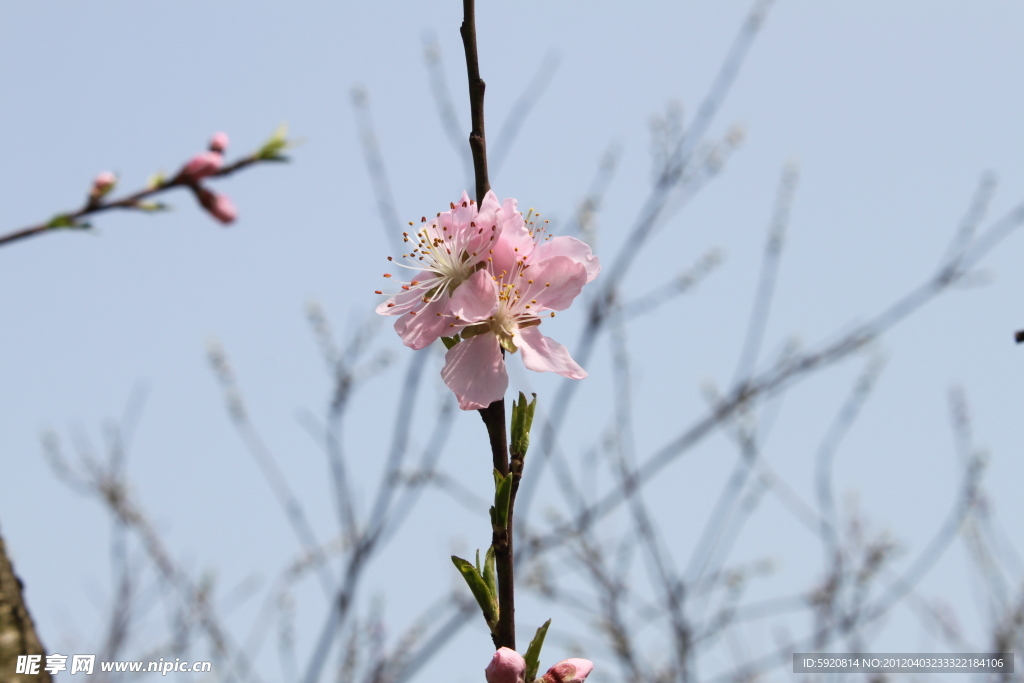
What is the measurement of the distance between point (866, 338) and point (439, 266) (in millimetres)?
2412

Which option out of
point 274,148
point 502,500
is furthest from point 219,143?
point 502,500

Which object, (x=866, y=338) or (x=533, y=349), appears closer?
(x=533, y=349)

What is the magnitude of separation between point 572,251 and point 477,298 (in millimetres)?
282

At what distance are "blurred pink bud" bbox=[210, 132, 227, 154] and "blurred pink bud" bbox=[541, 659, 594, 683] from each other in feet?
2.90

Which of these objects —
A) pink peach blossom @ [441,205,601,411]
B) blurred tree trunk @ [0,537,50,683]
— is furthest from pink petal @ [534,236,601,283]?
blurred tree trunk @ [0,537,50,683]

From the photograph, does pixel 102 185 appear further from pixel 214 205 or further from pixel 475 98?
pixel 475 98

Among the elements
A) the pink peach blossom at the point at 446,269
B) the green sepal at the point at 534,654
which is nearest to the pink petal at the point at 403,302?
the pink peach blossom at the point at 446,269

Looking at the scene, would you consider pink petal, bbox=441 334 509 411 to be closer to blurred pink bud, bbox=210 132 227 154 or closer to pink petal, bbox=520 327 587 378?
pink petal, bbox=520 327 587 378

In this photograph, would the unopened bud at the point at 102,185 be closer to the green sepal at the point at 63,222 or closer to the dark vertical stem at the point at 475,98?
the green sepal at the point at 63,222

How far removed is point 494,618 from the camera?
3.98 ft

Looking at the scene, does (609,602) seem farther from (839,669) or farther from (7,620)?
(7,620)

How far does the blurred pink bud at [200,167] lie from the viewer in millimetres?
1038

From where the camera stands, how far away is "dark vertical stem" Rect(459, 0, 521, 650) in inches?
45.8

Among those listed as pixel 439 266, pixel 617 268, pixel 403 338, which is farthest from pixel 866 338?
pixel 403 338
